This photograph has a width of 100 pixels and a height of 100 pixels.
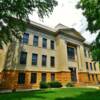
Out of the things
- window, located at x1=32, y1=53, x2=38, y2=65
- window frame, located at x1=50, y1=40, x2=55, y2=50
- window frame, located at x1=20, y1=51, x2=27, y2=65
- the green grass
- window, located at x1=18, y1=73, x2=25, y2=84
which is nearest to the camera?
the green grass

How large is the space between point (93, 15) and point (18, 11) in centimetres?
996

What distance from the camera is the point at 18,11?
57.7ft

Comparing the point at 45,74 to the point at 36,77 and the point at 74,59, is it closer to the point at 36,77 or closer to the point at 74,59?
the point at 36,77

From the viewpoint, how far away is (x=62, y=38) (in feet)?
118

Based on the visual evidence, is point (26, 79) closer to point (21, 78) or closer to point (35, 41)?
point (21, 78)

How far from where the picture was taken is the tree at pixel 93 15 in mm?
10109

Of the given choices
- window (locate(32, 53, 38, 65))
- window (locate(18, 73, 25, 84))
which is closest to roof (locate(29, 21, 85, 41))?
window (locate(32, 53, 38, 65))

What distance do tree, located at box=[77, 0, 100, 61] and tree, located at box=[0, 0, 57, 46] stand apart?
5900 millimetres

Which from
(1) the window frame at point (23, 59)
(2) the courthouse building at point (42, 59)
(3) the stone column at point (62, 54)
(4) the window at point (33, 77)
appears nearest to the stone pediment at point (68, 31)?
(2) the courthouse building at point (42, 59)

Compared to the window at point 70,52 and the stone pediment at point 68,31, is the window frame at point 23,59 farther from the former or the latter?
the window at point 70,52

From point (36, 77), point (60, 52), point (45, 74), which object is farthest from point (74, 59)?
point (36, 77)

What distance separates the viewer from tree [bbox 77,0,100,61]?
1011 cm

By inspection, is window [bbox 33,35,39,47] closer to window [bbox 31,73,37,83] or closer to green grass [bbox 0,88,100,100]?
window [bbox 31,73,37,83]

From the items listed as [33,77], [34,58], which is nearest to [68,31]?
[34,58]
